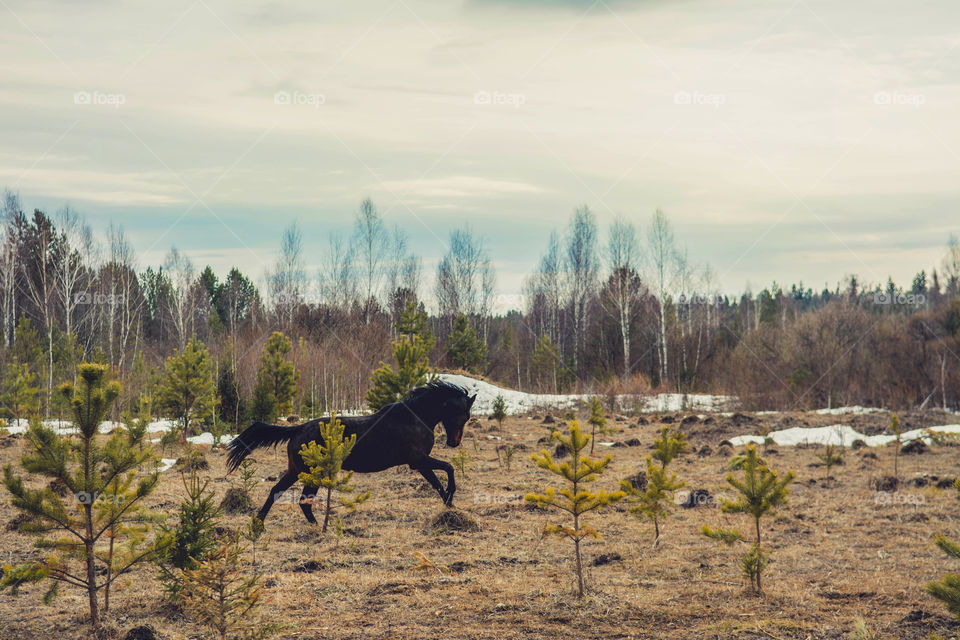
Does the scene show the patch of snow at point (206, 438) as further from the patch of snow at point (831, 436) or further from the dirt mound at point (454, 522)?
the patch of snow at point (831, 436)

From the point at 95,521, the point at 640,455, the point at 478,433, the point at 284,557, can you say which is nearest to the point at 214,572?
the point at 95,521

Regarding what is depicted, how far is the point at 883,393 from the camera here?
31.7 metres

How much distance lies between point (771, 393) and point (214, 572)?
101 feet

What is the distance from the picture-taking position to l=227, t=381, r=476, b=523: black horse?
31.0 feet

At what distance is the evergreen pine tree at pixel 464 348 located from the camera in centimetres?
4050

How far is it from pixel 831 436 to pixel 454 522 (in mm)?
15612

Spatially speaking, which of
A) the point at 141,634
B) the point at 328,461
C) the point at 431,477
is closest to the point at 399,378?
the point at 431,477

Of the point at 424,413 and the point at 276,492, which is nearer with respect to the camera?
the point at 276,492

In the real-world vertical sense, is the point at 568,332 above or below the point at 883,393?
above

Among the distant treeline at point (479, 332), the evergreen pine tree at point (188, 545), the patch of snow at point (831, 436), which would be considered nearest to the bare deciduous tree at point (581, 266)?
the distant treeline at point (479, 332)

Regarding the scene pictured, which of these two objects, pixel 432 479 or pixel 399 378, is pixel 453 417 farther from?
pixel 399 378

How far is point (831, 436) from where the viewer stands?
20469 mm

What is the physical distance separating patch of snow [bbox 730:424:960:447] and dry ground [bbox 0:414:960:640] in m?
7.18

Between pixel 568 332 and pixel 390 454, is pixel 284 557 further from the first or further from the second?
pixel 568 332
